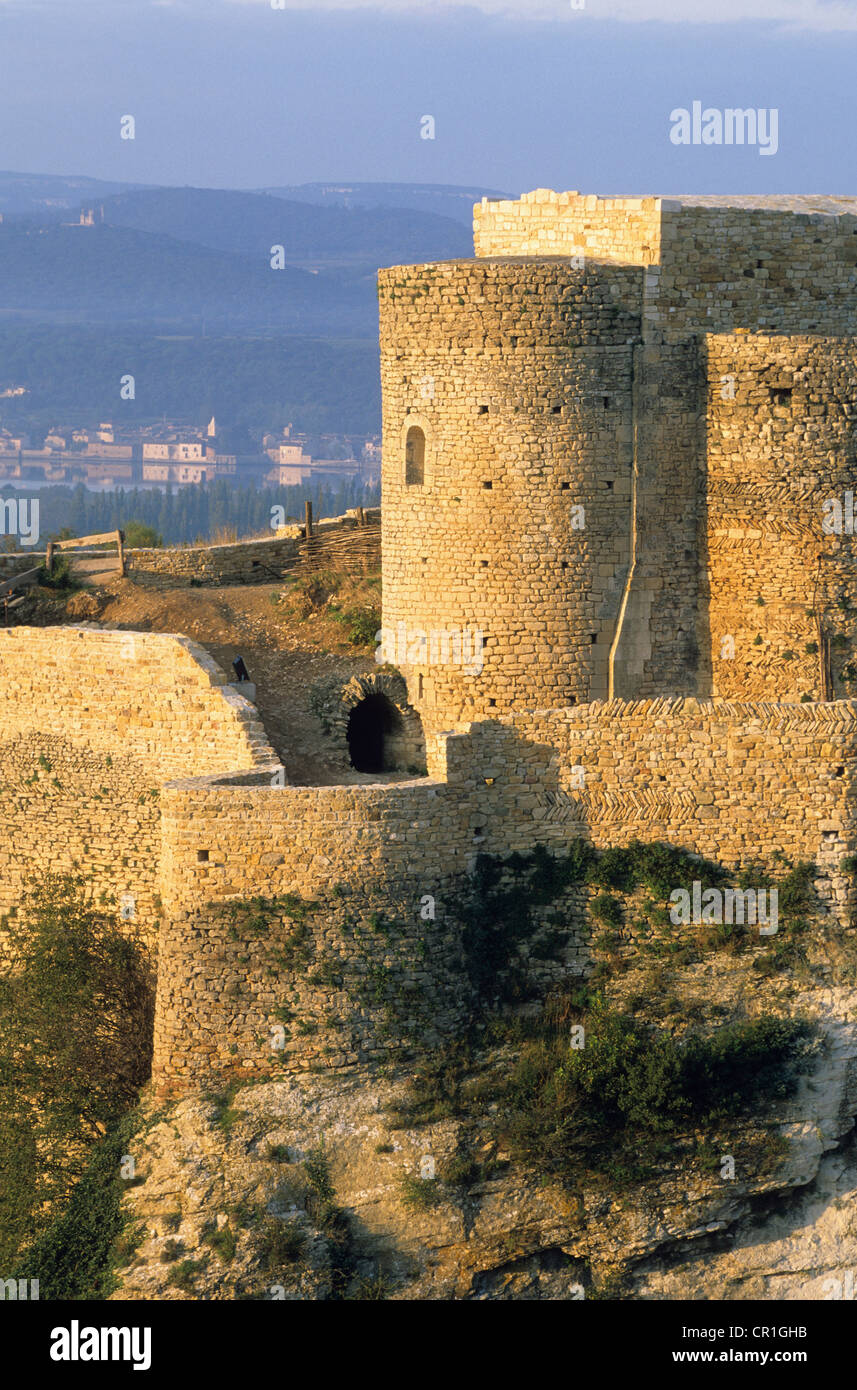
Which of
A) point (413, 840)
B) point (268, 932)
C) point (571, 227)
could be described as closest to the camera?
point (268, 932)

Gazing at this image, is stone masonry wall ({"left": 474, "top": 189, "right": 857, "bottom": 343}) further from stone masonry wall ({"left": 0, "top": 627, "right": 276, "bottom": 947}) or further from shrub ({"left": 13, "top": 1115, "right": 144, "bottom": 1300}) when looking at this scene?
shrub ({"left": 13, "top": 1115, "right": 144, "bottom": 1300})

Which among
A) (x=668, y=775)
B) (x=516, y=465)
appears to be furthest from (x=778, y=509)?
(x=668, y=775)

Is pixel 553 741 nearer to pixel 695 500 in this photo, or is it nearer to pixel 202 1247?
pixel 695 500

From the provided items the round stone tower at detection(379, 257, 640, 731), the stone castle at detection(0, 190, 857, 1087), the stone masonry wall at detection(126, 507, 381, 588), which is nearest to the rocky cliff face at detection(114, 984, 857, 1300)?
the stone castle at detection(0, 190, 857, 1087)

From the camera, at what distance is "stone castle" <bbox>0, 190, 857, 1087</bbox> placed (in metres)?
27.1

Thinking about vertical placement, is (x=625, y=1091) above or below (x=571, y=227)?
below

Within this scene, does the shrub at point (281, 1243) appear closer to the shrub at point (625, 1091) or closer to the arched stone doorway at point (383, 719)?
the shrub at point (625, 1091)

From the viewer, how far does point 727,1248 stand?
26141 millimetres

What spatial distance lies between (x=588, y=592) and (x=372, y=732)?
154 inches

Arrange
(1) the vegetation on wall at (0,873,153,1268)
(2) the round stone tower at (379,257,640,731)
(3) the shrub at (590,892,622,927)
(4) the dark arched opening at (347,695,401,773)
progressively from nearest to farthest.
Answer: (3) the shrub at (590,892,622,927), (1) the vegetation on wall at (0,873,153,1268), (2) the round stone tower at (379,257,640,731), (4) the dark arched opening at (347,695,401,773)

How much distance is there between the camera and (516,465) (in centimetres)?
2884

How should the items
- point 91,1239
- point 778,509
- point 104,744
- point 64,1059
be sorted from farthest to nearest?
point 778,509
point 104,744
point 64,1059
point 91,1239

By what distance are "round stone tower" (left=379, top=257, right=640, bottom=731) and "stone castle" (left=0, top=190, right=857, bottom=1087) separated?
0.04 metres

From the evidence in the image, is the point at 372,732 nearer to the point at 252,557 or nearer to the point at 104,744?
the point at 104,744
